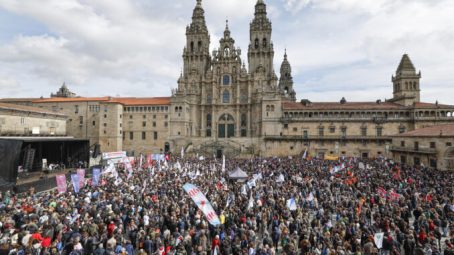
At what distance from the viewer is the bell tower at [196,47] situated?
218 feet

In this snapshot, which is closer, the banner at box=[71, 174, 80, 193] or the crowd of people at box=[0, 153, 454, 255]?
the crowd of people at box=[0, 153, 454, 255]

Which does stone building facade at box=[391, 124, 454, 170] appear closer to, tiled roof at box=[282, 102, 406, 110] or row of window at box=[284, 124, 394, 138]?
row of window at box=[284, 124, 394, 138]

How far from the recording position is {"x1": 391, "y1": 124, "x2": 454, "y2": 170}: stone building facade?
33438mm

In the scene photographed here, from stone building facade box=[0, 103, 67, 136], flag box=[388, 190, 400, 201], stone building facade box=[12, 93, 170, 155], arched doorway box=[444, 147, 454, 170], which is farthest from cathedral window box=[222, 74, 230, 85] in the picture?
flag box=[388, 190, 400, 201]

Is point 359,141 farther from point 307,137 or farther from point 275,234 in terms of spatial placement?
point 275,234

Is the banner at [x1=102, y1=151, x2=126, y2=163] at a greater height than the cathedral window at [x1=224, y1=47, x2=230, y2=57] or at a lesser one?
lesser

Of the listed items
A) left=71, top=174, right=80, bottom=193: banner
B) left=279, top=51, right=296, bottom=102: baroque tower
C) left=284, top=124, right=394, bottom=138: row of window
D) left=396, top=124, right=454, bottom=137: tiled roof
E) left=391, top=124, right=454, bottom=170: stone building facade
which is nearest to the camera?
left=71, top=174, right=80, bottom=193: banner

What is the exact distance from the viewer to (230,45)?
213ft

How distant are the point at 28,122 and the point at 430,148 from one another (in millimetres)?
63734

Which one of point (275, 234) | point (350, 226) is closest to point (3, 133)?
point (275, 234)

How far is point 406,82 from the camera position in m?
60.2

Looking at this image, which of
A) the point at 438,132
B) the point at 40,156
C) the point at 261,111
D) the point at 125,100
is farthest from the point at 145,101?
the point at 438,132

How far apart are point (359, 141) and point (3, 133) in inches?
2441

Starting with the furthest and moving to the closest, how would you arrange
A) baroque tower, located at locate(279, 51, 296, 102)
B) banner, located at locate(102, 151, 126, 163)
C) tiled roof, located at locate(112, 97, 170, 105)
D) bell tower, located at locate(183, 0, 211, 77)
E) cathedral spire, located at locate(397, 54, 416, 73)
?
baroque tower, located at locate(279, 51, 296, 102)
bell tower, located at locate(183, 0, 211, 77)
tiled roof, located at locate(112, 97, 170, 105)
cathedral spire, located at locate(397, 54, 416, 73)
banner, located at locate(102, 151, 126, 163)
